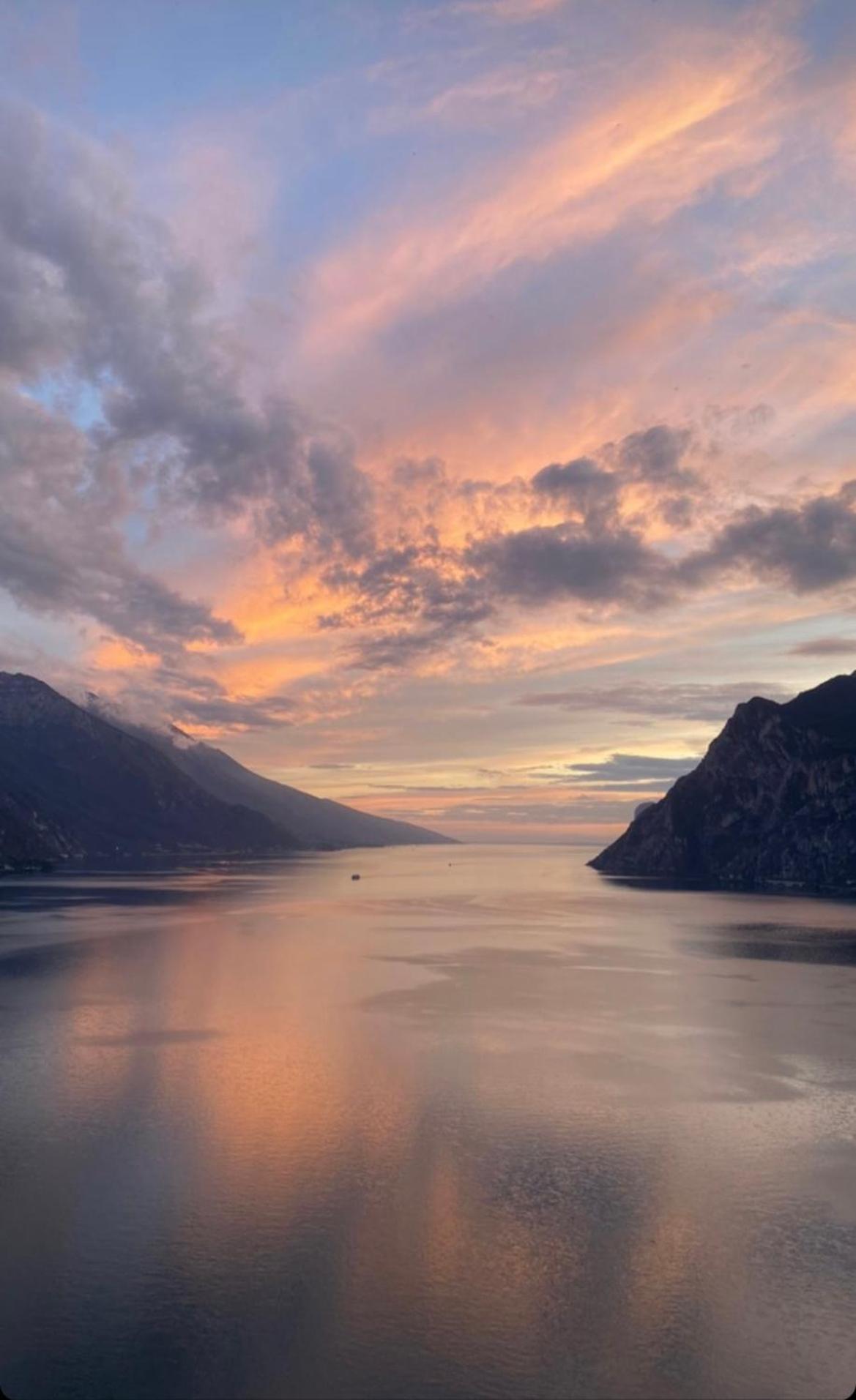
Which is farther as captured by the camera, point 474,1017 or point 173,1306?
point 474,1017

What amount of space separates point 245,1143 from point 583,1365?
22748mm

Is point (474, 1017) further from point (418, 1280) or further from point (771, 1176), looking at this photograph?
point (418, 1280)

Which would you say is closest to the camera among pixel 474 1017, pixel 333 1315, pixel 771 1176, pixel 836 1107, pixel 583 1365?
pixel 583 1365

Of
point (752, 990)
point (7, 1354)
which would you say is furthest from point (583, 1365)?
point (752, 990)

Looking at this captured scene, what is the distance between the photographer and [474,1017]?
7781 centimetres

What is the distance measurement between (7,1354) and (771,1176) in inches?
1244

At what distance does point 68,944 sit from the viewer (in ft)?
398

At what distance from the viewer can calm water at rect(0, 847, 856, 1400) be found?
2711cm

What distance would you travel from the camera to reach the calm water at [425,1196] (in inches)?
1067

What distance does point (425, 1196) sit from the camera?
38344 mm

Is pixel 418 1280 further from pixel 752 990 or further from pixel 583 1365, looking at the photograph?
pixel 752 990

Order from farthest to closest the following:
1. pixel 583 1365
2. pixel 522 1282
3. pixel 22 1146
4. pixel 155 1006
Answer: pixel 155 1006
pixel 22 1146
pixel 522 1282
pixel 583 1365

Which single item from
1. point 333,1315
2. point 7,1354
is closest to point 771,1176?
point 333,1315

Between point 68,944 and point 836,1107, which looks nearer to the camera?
point 836,1107
